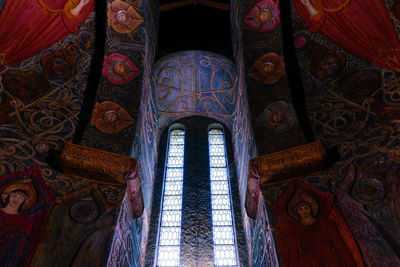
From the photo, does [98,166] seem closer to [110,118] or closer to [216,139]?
[110,118]

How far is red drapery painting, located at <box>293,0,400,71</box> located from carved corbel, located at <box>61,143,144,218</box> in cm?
432

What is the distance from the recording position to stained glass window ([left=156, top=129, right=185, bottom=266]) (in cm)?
651

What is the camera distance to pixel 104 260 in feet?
15.3

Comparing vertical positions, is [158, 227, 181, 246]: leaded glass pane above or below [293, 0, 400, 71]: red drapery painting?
below

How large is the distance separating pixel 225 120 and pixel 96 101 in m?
3.48

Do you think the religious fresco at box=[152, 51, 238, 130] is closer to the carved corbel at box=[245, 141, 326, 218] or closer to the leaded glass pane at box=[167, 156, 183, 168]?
the leaded glass pane at box=[167, 156, 183, 168]

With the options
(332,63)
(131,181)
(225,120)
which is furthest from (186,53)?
(131,181)

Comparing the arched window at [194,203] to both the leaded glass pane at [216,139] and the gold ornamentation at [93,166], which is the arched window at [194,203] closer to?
the leaded glass pane at [216,139]

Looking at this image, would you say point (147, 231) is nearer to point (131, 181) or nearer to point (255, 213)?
point (131, 181)

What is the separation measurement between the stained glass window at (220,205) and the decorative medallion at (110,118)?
244 cm

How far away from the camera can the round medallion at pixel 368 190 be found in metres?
4.93

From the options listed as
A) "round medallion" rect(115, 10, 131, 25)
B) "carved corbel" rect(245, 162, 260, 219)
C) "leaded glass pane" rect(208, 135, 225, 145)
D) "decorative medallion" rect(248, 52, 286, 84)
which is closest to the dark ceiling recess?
"round medallion" rect(115, 10, 131, 25)

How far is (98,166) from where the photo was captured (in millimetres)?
5594

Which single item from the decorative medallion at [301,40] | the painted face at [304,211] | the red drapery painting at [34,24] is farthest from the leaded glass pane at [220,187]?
the red drapery painting at [34,24]
